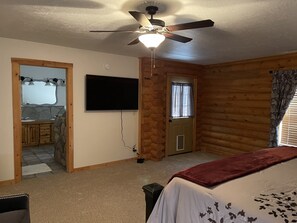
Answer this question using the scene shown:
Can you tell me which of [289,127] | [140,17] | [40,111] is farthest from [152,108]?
[40,111]

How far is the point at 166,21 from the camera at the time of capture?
2.62m

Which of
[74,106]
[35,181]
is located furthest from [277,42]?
[35,181]

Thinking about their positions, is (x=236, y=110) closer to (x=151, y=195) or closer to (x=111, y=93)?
(x=111, y=93)

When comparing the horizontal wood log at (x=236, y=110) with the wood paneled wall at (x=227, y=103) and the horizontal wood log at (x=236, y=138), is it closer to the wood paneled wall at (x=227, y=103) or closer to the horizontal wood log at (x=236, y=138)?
the wood paneled wall at (x=227, y=103)

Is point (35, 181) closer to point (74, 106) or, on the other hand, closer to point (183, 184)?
point (74, 106)

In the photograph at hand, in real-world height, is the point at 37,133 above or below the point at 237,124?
below

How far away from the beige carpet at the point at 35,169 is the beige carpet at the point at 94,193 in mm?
317

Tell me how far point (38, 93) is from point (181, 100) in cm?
436

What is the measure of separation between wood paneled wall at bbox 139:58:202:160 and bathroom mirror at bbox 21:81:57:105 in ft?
11.8

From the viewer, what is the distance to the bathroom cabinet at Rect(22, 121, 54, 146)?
6.09 metres

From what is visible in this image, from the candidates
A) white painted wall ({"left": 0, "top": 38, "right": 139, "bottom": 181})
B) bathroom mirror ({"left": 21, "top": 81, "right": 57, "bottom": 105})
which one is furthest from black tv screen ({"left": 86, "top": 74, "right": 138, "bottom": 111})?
bathroom mirror ({"left": 21, "top": 81, "right": 57, "bottom": 105})

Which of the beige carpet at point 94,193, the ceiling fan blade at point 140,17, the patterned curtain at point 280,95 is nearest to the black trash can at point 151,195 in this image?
the beige carpet at point 94,193

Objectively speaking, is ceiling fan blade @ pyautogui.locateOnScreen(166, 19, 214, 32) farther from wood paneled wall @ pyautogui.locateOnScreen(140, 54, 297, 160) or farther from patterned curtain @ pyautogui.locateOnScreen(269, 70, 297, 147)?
patterned curtain @ pyautogui.locateOnScreen(269, 70, 297, 147)

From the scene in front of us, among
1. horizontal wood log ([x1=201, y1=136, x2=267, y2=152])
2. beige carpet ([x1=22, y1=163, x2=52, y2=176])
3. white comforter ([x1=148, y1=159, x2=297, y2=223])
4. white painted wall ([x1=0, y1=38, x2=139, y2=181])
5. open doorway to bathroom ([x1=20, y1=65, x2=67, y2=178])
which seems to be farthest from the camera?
open doorway to bathroom ([x1=20, y1=65, x2=67, y2=178])
